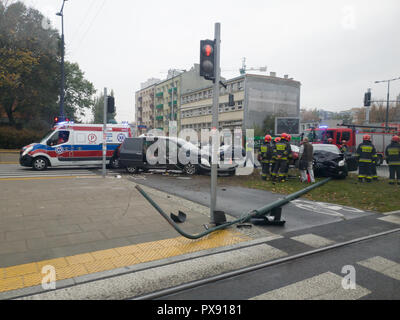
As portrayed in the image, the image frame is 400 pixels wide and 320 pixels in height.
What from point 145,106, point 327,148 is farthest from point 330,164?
point 145,106

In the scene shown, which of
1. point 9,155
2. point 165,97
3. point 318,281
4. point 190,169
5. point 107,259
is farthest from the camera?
point 165,97

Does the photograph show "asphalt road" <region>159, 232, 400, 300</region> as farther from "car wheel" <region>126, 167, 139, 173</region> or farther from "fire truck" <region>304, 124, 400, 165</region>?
"fire truck" <region>304, 124, 400, 165</region>

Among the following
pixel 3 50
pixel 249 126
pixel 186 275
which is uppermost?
pixel 3 50

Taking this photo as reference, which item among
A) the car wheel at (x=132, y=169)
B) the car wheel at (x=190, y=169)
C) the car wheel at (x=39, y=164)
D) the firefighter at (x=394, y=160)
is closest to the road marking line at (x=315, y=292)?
the firefighter at (x=394, y=160)

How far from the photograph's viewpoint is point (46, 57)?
32.2 m

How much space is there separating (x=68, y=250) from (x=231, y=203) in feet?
15.4

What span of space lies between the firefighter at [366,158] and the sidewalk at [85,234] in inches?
327

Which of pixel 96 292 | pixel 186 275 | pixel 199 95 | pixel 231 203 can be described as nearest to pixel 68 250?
pixel 96 292

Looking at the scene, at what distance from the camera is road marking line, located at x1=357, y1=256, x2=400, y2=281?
393 cm

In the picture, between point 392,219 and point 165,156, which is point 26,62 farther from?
point 392,219

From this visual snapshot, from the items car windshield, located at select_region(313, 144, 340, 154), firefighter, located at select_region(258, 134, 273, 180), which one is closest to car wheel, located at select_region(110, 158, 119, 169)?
firefighter, located at select_region(258, 134, 273, 180)

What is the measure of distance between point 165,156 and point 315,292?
11335 mm

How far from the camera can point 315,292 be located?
134 inches

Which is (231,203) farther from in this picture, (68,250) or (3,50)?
(3,50)
